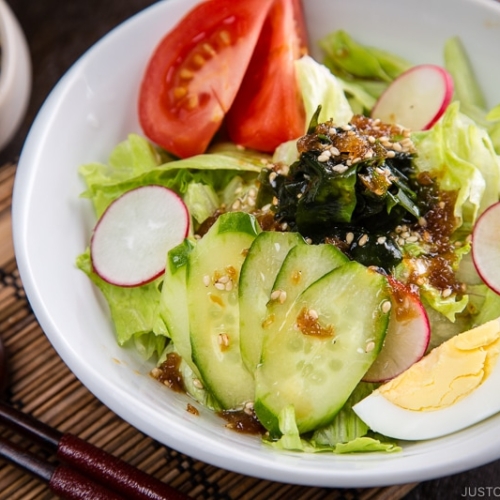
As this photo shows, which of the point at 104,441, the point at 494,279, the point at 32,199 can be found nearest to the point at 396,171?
the point at 494,279

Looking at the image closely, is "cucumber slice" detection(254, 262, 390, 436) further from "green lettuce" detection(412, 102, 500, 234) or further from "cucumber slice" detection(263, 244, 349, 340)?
"green lettuce" detection(412, 102, 500, 234)

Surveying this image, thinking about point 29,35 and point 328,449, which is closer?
point 328,449

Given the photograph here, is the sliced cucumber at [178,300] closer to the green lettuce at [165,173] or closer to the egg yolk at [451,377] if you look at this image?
the green lettuce at [165,173]

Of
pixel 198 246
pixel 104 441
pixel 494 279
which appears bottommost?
pixel 104 441

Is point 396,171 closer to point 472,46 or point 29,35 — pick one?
point 472,46

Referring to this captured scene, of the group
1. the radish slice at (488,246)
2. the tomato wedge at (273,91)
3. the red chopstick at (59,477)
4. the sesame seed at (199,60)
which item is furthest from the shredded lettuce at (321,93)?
the red chopstick at (59,477)

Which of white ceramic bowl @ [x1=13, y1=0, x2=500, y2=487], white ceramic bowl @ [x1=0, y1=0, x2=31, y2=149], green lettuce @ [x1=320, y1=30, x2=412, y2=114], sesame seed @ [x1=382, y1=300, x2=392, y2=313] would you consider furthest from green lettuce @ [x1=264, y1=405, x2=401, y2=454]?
white ceramic bowl @ [x1=0, y1=0, x2=31, y2=149]
